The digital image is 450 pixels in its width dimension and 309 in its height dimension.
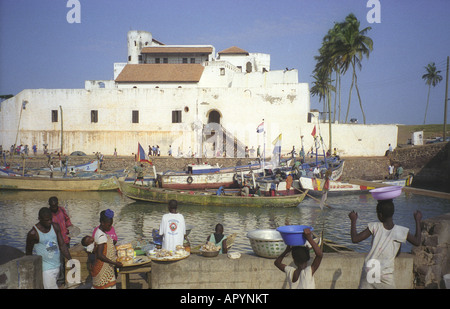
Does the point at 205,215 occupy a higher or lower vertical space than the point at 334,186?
lower

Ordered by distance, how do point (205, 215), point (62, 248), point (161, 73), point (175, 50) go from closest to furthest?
1. point (62, 248)
2. point (205, 215)
3. point (161, 73)
4. point (175, 50)

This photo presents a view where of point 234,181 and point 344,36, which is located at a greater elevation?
point 344,36

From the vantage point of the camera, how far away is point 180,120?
130 ft

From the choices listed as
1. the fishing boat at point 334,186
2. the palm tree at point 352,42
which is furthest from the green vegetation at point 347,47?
the fishing boat at point 334,186

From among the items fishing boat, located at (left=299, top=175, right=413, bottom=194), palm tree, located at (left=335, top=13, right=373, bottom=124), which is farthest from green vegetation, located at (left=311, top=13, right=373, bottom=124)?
fishing boat, located at (left=299, top=175, right=413, bottom=194)

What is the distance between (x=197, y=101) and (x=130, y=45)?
1952 cm

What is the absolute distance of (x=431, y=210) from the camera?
22.3 meters

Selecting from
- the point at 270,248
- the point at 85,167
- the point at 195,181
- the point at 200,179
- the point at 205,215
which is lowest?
the point at 205,215

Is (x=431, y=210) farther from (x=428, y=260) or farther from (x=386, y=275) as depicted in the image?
(x=386, y=275)

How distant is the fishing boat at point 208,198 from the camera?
20719 mm

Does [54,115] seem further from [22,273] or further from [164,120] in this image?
[22,273]

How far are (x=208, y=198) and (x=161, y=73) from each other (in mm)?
26179

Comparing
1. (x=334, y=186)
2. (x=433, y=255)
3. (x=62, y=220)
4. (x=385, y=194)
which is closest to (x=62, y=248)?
(x=62, y=220)
